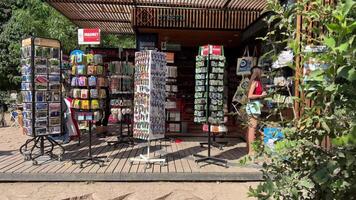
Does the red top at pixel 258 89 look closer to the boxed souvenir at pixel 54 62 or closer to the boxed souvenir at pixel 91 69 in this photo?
the boxed souvenir at pixel 91 69

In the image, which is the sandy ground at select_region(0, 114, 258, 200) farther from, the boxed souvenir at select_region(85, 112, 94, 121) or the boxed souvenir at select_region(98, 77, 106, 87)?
the boxed souvenir at select_region(98, 77, 106, 87)

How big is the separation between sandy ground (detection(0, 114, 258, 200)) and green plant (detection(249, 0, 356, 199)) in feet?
9.51

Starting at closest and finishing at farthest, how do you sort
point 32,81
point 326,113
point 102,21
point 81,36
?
1. point 326,113
2. point 32,81
3. point 81,36
4. point 102,21

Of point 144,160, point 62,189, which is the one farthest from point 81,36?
point 62,189

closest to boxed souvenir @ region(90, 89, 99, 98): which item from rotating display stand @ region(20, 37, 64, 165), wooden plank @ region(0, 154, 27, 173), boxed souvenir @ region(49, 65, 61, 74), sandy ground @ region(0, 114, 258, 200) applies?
rotating display stand @ region(20, 37, 64, 165)

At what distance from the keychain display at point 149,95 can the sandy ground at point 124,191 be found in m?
1.11

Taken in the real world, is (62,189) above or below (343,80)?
below

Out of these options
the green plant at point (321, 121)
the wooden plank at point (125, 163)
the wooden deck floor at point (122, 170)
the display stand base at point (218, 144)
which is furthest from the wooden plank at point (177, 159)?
the green plant at point (321, 121)

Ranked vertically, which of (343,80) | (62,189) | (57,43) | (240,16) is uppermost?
(240,16)

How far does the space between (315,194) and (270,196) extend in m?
0.24

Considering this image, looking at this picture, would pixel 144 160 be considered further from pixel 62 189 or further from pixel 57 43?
pixel 57 43

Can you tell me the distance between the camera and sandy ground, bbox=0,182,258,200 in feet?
17.4

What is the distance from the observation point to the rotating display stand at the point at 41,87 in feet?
21.7

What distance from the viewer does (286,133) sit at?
7.18ft
